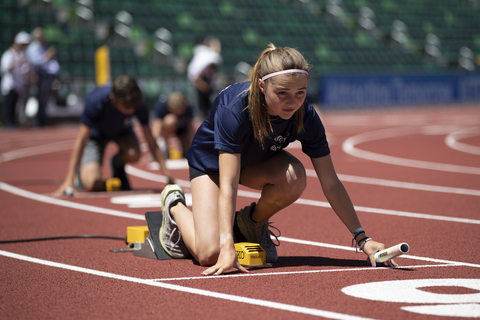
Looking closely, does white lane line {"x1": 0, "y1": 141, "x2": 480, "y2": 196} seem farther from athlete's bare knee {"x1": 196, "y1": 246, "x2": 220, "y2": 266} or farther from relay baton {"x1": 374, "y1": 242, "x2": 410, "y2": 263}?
athlete's bare knee {"x1": 196, "y1": 246, "x2": 220, "y2": 266}

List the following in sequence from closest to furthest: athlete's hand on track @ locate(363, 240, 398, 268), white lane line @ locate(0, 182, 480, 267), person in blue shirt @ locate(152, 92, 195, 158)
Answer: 1. athlete's hand on track @ locate(363, 240, 398, 268)
2. white lane line @ locate(0, 182, 480, 267)
3. person in blue shirt @ locate(152, 92, 195, 158)

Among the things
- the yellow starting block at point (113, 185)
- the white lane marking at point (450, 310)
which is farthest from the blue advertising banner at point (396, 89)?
the white lane marking at point (450, 310)

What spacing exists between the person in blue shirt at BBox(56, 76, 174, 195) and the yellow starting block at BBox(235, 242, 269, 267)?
3164mm

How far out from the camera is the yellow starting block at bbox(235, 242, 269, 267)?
13.8 feet

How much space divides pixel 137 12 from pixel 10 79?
7.98m

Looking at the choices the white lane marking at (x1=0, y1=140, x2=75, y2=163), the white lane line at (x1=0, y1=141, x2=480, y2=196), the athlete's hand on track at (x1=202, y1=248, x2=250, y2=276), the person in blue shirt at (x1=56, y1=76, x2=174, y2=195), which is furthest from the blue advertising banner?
the athlete's hand on track at (x1=202, y1=248, x2=250, y2=276)

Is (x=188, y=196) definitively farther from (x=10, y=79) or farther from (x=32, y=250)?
(x=10, y=79)

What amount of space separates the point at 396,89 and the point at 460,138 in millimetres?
14065

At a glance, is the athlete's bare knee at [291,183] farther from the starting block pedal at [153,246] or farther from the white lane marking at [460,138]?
the white lane marking at [460,138]

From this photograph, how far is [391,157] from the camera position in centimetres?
1169

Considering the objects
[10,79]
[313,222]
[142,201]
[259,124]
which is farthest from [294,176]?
[10,79]

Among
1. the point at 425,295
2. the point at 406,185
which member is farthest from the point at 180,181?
the point at 425,295

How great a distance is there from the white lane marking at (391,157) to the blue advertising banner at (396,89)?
8.78 metres

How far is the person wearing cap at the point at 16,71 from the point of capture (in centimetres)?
1742
